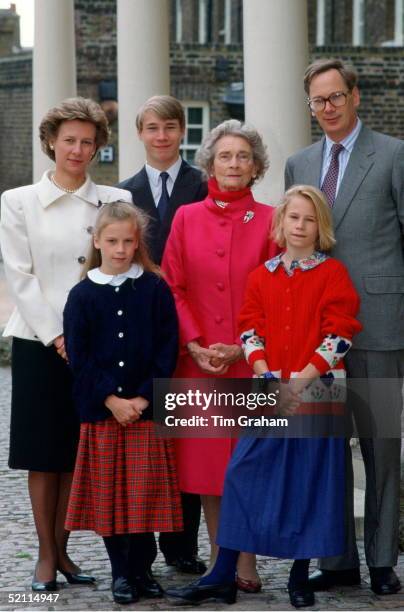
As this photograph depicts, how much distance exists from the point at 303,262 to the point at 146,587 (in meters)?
1.45

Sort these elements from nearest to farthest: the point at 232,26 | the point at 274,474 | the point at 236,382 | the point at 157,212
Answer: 1. the point at 274,474
2. the point at 236,382
3. the point at 157,212
4. the point at 232,26

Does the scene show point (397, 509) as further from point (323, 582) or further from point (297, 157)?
point (297, 157)

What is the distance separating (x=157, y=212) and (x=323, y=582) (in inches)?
70.3

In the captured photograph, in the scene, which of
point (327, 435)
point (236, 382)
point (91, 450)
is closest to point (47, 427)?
point (91, 450)

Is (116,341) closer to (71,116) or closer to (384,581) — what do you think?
(71,116)

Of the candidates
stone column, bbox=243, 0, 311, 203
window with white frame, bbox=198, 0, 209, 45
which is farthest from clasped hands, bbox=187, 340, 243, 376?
window with white frame, bbox=198, 0, 209, 45

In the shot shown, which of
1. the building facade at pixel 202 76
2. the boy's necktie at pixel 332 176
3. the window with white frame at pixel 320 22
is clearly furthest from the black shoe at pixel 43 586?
the window with white frame at pixel 320 22

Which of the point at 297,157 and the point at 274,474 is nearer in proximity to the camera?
the point at 274,474

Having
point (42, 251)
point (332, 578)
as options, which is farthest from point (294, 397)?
point (42, 251)

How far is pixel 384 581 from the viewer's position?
6062 millimetres

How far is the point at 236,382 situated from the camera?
6.09 metres

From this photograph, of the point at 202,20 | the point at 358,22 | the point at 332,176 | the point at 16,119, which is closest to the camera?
the point at 332,176

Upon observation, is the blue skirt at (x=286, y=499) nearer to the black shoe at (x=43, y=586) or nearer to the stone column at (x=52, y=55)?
the black shoe at (x=43, y=586)

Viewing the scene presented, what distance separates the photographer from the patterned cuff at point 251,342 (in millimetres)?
5809
